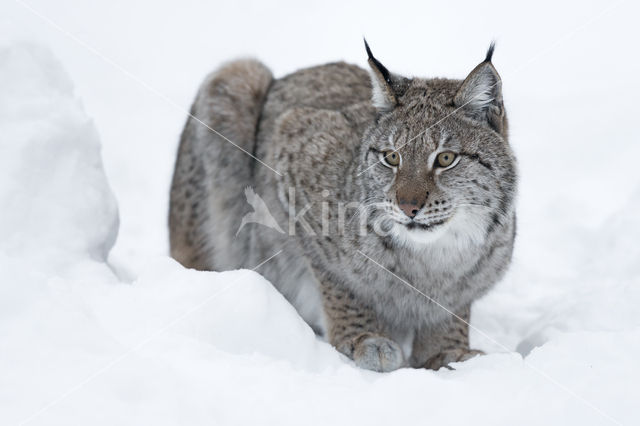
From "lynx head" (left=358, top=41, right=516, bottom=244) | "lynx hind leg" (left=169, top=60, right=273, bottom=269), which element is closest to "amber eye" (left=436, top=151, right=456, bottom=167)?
"lynx head" (left=358, top=41, right=516, bottom=244)

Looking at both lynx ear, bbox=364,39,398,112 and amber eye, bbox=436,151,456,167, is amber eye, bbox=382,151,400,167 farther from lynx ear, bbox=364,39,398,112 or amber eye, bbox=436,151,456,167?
lynx ear, bbox=364,39,398,112

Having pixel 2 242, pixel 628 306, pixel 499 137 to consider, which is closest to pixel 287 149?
pixel 499 137

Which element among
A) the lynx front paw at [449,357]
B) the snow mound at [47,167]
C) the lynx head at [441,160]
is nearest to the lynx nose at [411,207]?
the lynx head at [441,160]

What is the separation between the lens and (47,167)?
11.3 ft

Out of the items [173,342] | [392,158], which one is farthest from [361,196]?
[173,342]

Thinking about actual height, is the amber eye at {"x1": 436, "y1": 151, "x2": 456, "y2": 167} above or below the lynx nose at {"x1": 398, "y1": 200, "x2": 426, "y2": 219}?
above

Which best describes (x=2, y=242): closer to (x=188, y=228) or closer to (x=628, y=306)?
(x=188, y=228)

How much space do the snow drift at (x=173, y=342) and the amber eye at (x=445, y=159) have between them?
911 mm

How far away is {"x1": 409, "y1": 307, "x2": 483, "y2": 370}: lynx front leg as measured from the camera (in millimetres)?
3771

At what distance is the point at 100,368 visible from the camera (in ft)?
7.93

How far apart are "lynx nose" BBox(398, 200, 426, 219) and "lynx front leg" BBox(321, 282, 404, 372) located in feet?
2.38

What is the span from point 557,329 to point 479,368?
91cm

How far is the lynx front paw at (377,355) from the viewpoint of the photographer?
3.33m

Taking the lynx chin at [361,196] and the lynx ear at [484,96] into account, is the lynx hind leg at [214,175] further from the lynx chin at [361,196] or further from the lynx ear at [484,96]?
the lynx ear at [484,96]
